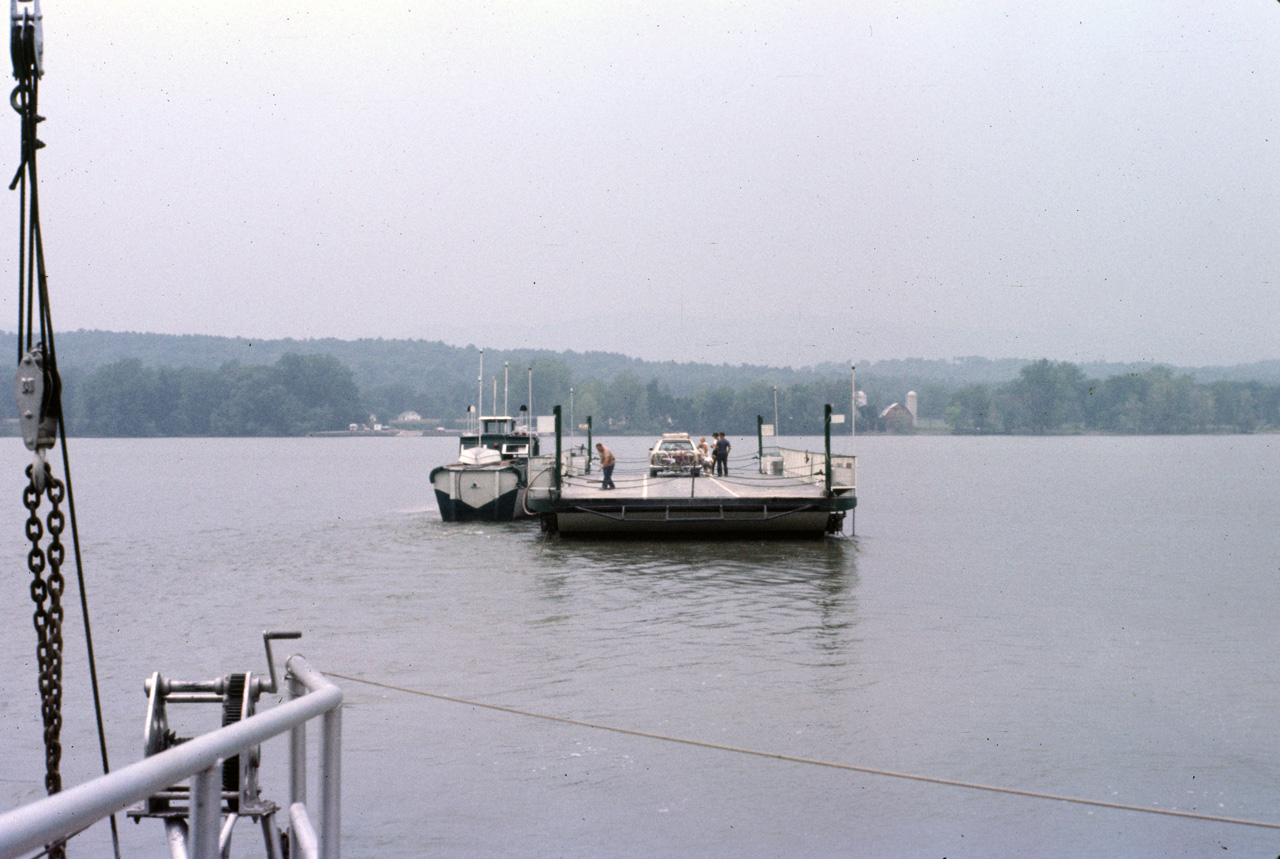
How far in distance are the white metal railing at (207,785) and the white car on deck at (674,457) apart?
41847 millimetres

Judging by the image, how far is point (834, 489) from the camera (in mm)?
31844

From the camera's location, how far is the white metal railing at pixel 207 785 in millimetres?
2611

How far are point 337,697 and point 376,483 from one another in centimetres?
8127

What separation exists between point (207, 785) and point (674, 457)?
45581mm

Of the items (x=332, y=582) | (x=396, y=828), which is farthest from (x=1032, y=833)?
(x=332, y=582)

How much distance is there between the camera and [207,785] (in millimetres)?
3746

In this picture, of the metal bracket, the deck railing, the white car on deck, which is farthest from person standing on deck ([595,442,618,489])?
the metal bracket

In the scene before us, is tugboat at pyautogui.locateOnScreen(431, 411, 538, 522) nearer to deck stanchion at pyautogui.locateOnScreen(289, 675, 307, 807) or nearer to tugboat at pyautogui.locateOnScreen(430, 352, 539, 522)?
tugboat at pyautogui.locateOnScreen(430, 352, 539, 522)

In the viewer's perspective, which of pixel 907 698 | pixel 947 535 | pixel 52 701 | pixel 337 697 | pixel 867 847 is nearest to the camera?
pixel 337 697

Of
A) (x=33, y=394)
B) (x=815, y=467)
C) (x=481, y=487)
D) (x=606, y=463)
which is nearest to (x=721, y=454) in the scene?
(x=815, y=467)

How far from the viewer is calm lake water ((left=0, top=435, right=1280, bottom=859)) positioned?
10.2m

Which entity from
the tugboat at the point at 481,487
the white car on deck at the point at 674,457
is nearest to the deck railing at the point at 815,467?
the white car on deck at the point at 674,457

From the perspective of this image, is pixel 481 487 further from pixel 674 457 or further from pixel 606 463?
pixel 674 457

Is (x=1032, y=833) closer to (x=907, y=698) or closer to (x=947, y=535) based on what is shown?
(x=907, y=698)
